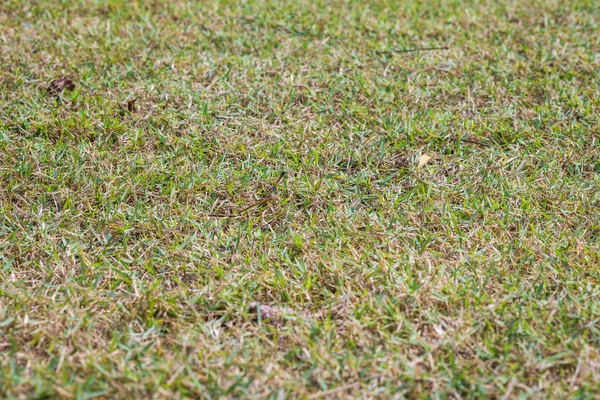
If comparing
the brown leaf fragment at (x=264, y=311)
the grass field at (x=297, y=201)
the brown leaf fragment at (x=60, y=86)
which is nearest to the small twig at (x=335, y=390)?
the grass field at (x=297, y=201)

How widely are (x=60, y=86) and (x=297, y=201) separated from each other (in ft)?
4.54

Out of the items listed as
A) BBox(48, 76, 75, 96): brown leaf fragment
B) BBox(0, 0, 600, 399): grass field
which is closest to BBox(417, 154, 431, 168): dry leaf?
BBox(0, 0, 600, 399): grass field

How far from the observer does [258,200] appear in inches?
105

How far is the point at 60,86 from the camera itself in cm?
327

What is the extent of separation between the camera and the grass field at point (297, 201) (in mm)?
2000

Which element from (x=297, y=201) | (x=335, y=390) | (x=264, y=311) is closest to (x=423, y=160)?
(x=297, y=201)

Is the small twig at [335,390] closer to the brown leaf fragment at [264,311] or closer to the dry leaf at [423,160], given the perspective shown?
the brown leaf fragment at [264,311]

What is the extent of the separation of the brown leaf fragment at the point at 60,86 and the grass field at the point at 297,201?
0.05 ft

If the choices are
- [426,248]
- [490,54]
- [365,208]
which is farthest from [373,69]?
[426,248]

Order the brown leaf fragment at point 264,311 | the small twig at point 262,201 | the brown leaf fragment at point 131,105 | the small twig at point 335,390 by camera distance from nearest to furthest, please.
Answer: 1. the small twig at point 335,390
2. the brown leaf fragment at point 264,311
3. the small twig at point 262,201
4. the brown leaf fragment at point 131,105

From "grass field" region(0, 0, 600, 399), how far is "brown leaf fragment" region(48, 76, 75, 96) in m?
0.02

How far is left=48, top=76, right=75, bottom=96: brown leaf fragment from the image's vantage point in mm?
3266

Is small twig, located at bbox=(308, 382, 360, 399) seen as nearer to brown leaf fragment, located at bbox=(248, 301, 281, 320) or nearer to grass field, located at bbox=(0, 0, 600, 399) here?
grass field, located at bbox=(0, 0, 600, 399)

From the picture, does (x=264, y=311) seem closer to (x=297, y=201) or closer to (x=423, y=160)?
(x=297, y=201)
